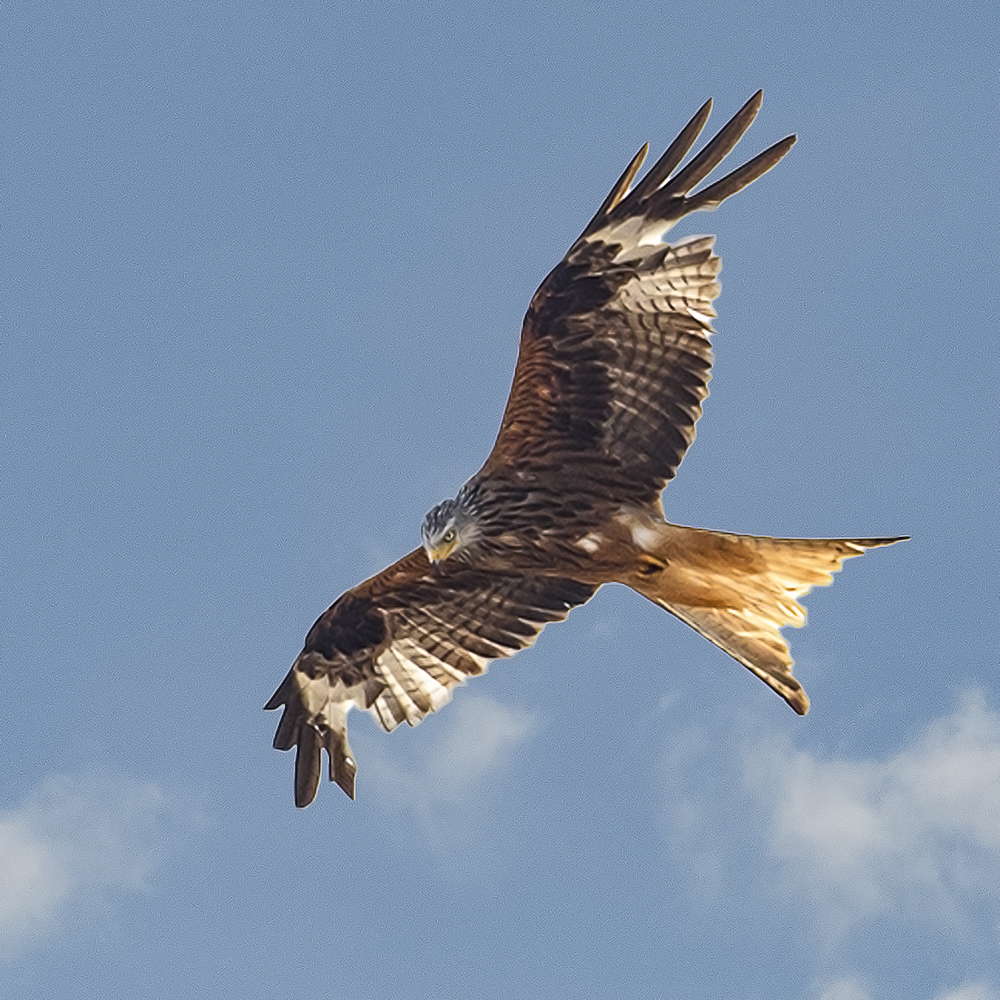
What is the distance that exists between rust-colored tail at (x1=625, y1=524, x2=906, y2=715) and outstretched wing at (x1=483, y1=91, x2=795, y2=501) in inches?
17.1

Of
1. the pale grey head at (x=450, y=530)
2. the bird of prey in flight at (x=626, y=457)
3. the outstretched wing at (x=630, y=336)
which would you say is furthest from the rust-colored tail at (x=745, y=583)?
the pale grey head at (x=450, y=530)

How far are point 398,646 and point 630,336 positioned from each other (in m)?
3.10

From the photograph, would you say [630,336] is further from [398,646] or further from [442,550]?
[398,646]

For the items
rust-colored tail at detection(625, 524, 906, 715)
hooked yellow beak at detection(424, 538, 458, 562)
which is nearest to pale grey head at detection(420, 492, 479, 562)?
hooked yellow beak at detection(424, 538, 458, 562)

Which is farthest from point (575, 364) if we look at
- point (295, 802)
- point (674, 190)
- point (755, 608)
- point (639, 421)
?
point (295, 802)

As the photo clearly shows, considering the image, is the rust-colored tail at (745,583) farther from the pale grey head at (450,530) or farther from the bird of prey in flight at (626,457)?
the pale grey head at (450,530)

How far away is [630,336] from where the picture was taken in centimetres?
1039

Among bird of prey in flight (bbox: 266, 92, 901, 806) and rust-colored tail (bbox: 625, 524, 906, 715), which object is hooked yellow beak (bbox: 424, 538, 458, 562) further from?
rust-colored tail (bbox: 625, 524, 906, 715)

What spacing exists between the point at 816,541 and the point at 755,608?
0.64 metres

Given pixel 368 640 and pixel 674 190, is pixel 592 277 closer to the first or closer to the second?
pixel 674 190

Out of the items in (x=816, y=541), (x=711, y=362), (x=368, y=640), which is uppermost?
(x=368, y=640)

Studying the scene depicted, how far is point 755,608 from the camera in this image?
10.9 m

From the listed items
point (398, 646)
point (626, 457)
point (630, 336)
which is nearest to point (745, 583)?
point (626, 457)

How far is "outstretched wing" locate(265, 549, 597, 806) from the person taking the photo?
1189 cm
